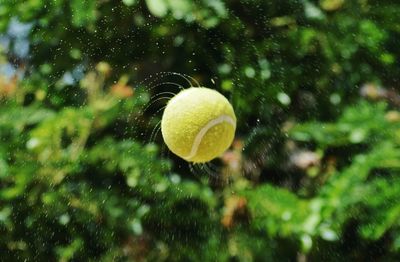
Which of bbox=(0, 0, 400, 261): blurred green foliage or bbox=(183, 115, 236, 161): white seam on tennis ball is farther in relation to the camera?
bbox=(0, 0, 400, 261): blurred green foliage

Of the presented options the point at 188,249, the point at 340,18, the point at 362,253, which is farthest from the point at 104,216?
the point at 340,18

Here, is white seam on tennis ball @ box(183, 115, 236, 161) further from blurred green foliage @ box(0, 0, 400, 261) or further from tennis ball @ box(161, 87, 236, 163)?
blurred green foliage @ box(0, 0, 400, 261)

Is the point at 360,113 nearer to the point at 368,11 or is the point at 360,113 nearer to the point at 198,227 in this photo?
the point at 368,11

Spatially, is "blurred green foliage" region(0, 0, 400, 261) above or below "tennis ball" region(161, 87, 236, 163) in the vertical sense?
below

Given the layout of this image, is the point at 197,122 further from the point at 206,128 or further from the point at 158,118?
the point at 158,118

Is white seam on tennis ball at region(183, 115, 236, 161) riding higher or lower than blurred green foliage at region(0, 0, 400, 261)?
higher

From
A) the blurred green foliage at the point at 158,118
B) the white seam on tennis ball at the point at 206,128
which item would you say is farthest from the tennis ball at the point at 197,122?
the blurred green foliage at the point at 158,118

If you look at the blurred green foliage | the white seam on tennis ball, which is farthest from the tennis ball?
the blurred green foliage

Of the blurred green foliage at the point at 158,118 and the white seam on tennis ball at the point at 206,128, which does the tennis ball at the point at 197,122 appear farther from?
the blurred green foliage at the point at 158,118
